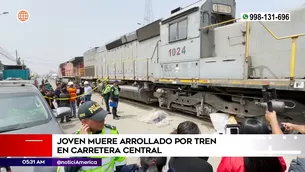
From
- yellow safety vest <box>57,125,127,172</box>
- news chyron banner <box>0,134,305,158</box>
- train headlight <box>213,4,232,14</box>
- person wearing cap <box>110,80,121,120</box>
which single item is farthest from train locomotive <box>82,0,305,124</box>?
yellow safety vest <box>57,125,127,172</box>

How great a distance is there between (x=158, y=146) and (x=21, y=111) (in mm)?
2491

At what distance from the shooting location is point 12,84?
4105 mm

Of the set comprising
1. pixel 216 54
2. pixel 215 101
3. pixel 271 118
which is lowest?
pixel 215 101

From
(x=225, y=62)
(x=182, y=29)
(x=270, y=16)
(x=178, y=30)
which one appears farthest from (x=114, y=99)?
(x=270, y=16)

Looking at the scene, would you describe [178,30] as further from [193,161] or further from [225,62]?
[193,161]

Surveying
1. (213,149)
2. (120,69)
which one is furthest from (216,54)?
(120,69)

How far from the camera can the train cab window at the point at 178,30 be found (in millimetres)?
7730

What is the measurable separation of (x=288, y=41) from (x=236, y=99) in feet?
6.87

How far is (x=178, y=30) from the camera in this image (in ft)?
26.4

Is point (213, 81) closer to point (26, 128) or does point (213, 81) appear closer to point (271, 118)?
point (271, 118)

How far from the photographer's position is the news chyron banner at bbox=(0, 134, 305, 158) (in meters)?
1.90

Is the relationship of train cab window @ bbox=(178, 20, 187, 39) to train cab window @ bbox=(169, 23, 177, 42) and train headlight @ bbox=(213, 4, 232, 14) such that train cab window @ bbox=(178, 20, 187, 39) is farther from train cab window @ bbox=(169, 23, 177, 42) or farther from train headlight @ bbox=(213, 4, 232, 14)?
train headlight @ bbox=(213, 4, 232, 14)

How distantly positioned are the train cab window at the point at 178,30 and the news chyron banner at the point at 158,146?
592 cm

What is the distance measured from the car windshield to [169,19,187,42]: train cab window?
5381mm
